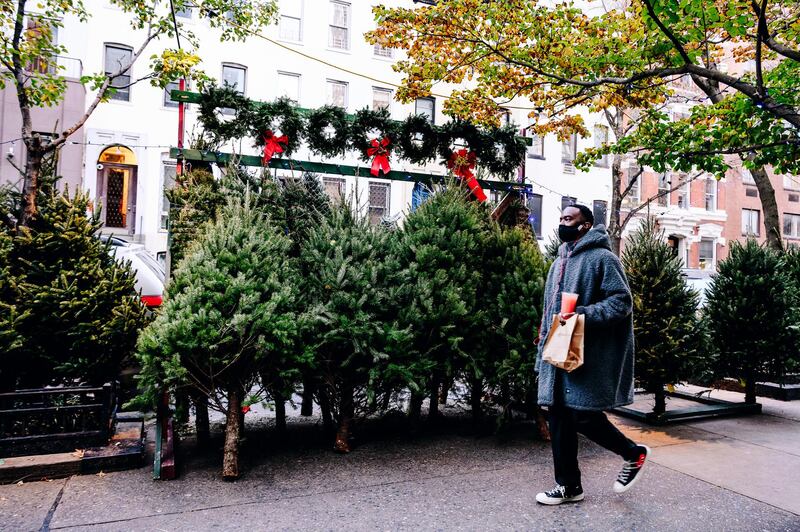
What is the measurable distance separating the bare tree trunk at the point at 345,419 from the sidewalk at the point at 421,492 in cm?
11

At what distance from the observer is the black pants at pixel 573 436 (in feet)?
12.6

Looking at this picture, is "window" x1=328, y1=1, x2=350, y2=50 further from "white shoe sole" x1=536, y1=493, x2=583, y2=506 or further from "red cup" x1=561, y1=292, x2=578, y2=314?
"white shoe sole" x1=536, y1=493, x2=583, y2=506

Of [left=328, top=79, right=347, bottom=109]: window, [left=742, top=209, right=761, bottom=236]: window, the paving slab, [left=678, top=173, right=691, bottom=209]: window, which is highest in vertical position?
[left=328, top=79, right=347, bottom=109]: window

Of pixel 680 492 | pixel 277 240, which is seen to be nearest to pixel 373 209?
pixel 277 240

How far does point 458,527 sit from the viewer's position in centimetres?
349

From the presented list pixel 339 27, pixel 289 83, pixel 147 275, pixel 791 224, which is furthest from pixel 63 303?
pixel 791 224

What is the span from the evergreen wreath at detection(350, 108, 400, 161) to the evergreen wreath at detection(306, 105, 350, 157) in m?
0.11

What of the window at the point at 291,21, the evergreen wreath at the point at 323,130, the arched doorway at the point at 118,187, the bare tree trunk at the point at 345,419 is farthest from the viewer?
the window at the point at 291,21

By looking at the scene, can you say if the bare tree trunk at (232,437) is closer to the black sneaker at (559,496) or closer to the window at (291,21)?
the black sneaker at (559,496)

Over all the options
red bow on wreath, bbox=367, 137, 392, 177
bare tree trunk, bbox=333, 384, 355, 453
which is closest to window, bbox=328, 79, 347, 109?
red bow on wreath, bbox=367, 137, 392, 177

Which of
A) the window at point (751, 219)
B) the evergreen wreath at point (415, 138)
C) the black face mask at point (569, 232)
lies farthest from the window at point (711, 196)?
the black face mask at point (569, 232)

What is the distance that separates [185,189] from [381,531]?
12.6 feet

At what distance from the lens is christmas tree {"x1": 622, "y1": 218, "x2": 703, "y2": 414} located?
6012 millimetres

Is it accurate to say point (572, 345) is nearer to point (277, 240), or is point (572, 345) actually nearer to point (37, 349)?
point (277, 240)
